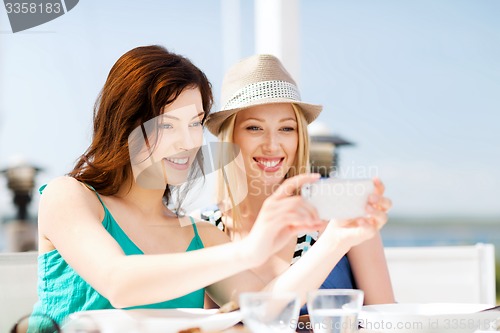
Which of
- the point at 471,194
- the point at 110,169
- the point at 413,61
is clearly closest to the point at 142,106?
the point at 110,169

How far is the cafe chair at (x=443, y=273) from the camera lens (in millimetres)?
2555

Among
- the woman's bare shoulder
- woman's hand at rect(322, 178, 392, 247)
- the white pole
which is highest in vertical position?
the white pole

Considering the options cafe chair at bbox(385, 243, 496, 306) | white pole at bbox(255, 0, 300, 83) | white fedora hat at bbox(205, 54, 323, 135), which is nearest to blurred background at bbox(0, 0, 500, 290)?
white pole at bbox(255, 0, 300, 83)

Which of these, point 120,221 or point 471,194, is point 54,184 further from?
point 471,194

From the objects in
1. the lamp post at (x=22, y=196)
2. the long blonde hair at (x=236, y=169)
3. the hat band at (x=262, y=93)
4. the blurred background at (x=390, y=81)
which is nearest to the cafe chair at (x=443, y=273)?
the long blonde hair at (x=236, y=169)

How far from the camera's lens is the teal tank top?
150 cm

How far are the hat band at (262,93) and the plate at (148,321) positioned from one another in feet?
3.11

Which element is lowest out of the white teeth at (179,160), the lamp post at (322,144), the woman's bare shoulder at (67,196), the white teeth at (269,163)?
the woman's bare shoulder at (67,196)

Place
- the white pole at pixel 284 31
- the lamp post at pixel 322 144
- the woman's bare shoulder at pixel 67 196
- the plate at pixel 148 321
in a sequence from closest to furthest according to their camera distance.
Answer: the plate at pixel 148 321 → the woman's bare shoulder at pixel 67 196 → the white pole at pixel 284 31 → the lamp post at pixel 322 144

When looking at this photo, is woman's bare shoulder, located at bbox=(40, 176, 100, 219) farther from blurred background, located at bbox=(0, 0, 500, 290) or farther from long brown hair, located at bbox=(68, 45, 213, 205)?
blurred background, located at bbox=(0, 0, 500, 290)

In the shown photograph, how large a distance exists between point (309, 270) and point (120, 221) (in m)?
0.51

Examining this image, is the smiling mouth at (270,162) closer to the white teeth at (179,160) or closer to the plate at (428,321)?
the white teeth at (179,160)

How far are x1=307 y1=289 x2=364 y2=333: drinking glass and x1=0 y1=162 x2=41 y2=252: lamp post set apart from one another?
6.78 meters

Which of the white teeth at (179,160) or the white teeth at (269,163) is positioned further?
the white teeth at (269,163)
